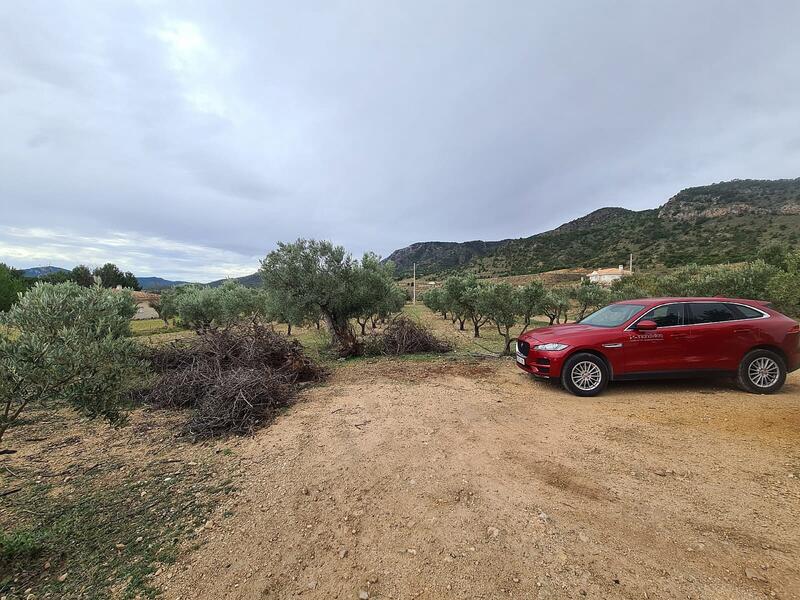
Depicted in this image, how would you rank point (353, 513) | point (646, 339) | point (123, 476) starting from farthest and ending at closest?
1. point (646, 339)
2. point (123, 476)
3. point (353, 513)

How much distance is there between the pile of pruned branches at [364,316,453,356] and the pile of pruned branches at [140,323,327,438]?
3.35m

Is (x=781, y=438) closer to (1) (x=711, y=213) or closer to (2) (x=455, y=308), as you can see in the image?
(2) (x=455, y=308)

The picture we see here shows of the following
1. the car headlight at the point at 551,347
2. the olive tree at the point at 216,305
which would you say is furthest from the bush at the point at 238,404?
the olive tree at the point at 216,305

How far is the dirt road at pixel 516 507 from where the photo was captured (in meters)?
2.16

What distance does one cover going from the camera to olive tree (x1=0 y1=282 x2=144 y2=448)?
7.98 feet

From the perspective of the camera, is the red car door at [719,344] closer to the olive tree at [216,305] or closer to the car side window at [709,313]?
the car side window at [709,313]

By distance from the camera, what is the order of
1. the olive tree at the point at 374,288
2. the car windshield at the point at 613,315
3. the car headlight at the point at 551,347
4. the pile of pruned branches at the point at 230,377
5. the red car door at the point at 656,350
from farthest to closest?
the olive tree at the point at 374,288 < the car windshield at the point at 613,315 < the car headlight at the point at 551,347 < the red car door at the point at 656,350 < the pile of pruned branches at the point at 230,377

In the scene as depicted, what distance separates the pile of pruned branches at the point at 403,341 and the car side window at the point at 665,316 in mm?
6437

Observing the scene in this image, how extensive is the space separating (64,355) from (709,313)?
8455mm

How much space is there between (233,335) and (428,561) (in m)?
7.00

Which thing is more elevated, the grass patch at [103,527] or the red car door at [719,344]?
the red car door at [719,344]

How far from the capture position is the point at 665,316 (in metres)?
5.82

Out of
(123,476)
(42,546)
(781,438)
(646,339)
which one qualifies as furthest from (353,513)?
(646,339)

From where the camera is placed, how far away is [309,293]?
37.7 feet
